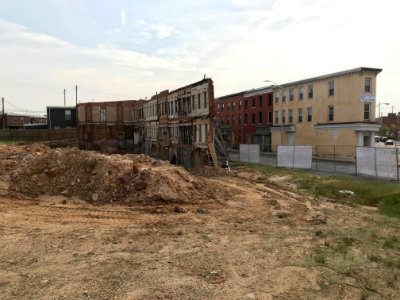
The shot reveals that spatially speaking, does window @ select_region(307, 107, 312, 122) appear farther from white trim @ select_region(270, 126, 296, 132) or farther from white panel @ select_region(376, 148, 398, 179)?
white panel @ select_region(376, 148, 398, 179)

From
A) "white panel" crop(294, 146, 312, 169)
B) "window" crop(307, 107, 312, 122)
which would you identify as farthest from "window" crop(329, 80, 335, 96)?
"white panel" crop(294, 146, 312, 169)

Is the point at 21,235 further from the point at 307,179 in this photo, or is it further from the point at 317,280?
the point at 307,179

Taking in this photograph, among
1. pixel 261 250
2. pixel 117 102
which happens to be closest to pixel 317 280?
pixel 261 250

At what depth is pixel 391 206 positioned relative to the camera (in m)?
14.8

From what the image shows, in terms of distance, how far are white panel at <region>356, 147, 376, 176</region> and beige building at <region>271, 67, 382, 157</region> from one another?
10.7m

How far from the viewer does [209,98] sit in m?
25.8

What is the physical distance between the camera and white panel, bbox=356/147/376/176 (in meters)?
23.0

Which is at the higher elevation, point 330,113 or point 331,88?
point 331,88

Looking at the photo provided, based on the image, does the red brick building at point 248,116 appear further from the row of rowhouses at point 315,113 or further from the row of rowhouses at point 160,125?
the row of rowhouses at point 160,125

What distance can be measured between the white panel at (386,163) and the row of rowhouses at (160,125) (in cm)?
1056

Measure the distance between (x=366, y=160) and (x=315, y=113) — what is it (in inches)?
959

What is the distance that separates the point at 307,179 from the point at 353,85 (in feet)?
73.0

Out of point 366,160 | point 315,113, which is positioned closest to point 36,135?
point 315,113

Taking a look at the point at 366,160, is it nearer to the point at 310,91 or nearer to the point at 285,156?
the point at 285,156
